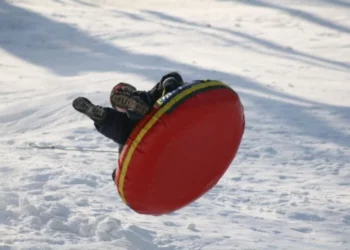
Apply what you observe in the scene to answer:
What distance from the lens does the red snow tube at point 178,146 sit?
4.21 meters

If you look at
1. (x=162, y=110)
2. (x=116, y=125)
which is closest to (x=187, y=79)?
(x=116, y=125)

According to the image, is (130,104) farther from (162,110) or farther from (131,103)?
(162,110)

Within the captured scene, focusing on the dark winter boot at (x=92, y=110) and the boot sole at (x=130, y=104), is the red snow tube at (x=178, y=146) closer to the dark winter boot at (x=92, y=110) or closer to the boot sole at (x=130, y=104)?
the boot sole at (x=130, y=104)

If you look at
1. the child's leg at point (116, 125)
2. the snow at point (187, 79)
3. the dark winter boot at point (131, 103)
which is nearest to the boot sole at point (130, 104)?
the dark winter boot at point (131, 103)

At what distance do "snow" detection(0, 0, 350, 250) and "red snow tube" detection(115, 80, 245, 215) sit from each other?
1793mm

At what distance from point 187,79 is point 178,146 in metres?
8.01

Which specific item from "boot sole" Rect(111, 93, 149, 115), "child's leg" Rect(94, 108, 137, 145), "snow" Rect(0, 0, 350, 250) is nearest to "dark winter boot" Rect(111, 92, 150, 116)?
"boot sole" Rect(111, 93, 149, 115)

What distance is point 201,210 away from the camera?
7.39 m

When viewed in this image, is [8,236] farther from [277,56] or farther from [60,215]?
[277,56]

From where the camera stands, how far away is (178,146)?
434 centimetres

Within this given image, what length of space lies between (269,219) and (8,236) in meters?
2.43

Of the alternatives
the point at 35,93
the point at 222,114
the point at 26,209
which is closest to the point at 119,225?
the point at 26,209

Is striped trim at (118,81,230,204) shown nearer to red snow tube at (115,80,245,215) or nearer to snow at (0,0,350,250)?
red snow tube at (115,80,245,215)

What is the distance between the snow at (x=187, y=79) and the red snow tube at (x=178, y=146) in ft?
5.88
